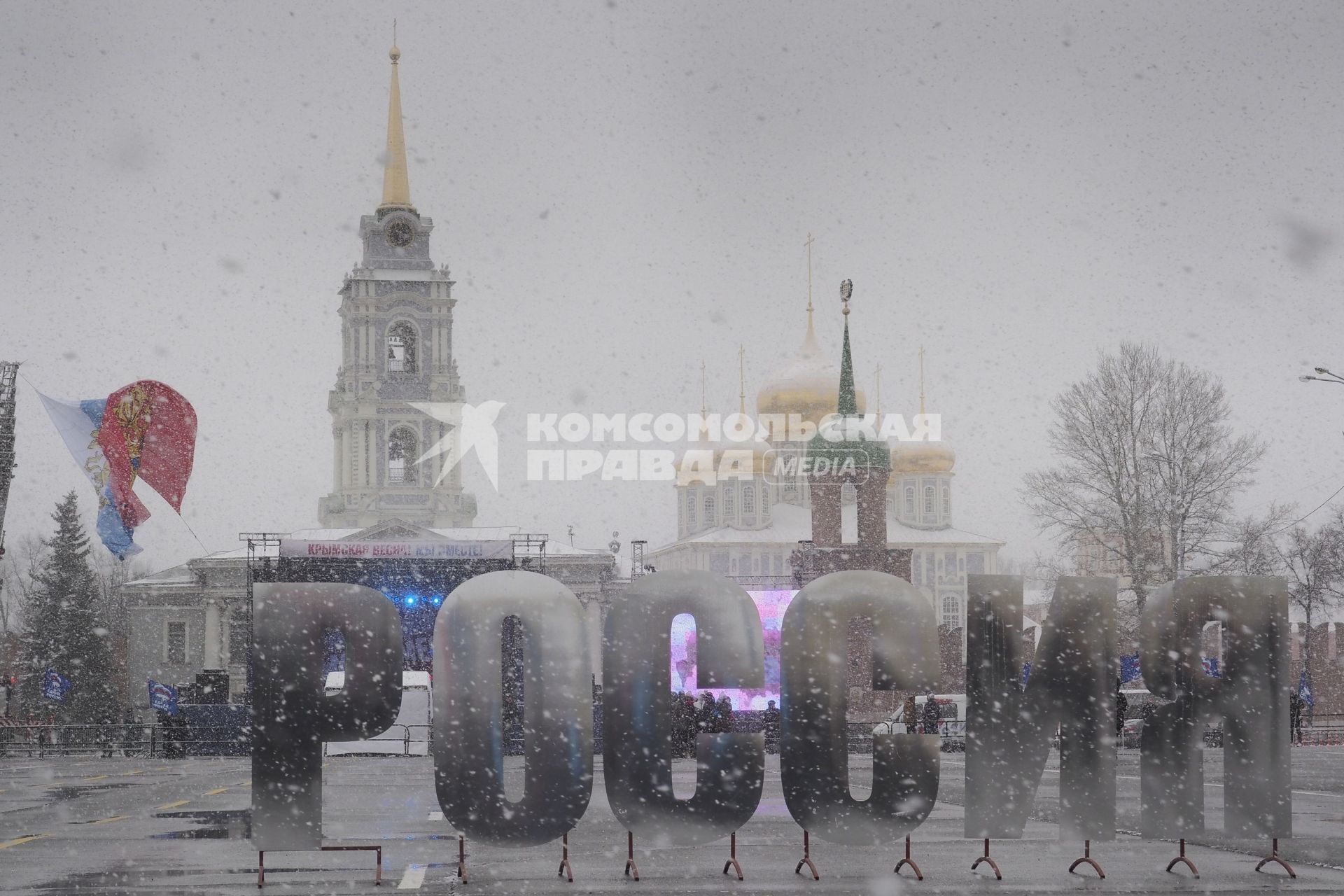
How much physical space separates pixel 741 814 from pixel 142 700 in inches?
2709

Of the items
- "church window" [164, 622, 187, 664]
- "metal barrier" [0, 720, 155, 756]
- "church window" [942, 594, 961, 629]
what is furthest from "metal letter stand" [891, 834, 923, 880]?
"church window" [942, 594, 961, 629]

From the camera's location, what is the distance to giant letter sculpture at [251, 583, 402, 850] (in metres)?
12.1

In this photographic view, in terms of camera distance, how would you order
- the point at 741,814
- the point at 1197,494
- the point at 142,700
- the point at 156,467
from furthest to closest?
1. the point at 142,700
2. the point at 1197,494
3. the point at 156,467
4. the point at 741,814

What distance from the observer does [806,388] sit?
91.0m

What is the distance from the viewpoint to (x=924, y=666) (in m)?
12.6

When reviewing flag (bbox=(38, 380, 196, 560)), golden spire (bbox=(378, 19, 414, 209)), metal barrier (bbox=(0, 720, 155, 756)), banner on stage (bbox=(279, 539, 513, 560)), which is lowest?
metal barrier (bbox=(0, 720, 155, 756))

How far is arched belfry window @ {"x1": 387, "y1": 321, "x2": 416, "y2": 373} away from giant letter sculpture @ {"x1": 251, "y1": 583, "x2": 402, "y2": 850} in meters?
72.8

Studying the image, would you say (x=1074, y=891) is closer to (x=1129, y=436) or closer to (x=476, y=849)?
(x=476, y=849)

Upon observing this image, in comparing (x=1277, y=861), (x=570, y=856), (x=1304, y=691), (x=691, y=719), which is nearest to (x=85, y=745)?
(x=691, y=719)

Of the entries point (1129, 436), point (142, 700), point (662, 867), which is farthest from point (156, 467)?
point (142, 700)

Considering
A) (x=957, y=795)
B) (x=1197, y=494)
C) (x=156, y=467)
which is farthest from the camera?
(x=1197, y=494)

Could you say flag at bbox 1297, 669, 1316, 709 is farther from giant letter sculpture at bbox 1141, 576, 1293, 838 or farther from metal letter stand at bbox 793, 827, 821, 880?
metal letter stand at bbox 793, 827, 821, 880

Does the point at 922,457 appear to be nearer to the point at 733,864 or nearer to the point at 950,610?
the point at 950,610

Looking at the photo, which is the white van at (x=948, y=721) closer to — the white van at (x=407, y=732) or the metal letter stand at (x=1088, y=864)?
the white van at (x=407, y=732)
